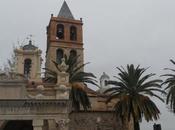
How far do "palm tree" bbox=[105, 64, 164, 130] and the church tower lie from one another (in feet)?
69.3

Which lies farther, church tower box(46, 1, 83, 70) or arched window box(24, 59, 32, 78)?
church tower box(46, 1, 83, 70)

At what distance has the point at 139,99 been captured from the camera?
36.9 meters

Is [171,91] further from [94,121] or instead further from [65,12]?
[65,12]

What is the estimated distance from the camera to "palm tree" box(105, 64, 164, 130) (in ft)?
120

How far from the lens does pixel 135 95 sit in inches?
1471

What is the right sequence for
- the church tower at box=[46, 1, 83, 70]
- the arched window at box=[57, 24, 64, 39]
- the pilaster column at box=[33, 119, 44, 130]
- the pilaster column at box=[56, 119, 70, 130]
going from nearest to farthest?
1. the pilaster column at box=[56, 119, 70, 130]
2. the pilaster column at box=[33, 119, 44, 130]
3. the church tower at box=[46, 1, 83, 70]
4. the arched window at box=[57, 24, 64, 39]

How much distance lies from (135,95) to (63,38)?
26540 millimetres

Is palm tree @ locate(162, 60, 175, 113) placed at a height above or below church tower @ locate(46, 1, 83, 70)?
below

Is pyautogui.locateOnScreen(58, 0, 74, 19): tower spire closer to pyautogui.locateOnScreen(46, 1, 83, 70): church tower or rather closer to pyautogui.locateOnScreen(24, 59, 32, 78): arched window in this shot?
pyautogui.locateOnScreen(46, 1, 83, 70): church tower

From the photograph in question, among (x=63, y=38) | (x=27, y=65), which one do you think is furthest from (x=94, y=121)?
(x=63, y=38)

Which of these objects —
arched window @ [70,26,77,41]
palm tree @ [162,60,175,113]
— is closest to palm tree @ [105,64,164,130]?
palm tree @ [162,60,175,113]

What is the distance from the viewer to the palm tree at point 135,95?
36656 millimetres

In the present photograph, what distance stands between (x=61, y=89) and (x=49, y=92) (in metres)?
0.98

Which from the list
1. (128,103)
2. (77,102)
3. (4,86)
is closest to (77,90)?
(77,102)
